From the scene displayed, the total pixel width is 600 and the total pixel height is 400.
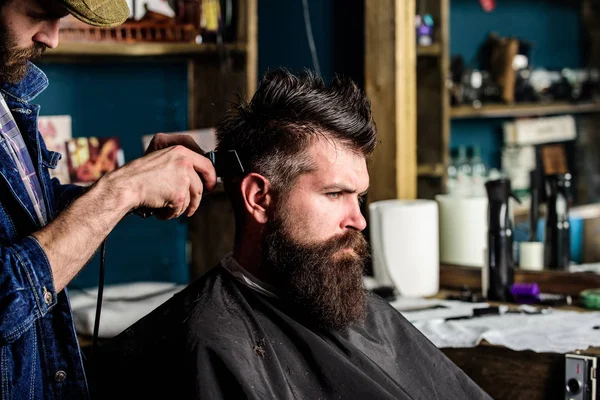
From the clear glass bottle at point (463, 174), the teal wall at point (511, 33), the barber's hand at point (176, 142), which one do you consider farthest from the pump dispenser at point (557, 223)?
the teal wall at point (511, 33)

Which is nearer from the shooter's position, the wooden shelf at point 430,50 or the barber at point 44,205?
the barber at point 44,205

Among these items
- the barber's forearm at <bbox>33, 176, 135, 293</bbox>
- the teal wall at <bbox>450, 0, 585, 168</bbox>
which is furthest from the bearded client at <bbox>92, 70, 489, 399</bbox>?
the teal wall at <bbox>450, 0, 585, 168</bbox>

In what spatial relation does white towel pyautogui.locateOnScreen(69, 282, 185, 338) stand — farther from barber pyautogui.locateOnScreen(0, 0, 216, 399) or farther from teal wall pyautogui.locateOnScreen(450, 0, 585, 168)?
teal wall pyautogui.locateOnScreen(450, 0, 585, 168)

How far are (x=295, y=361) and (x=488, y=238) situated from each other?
1.37 m

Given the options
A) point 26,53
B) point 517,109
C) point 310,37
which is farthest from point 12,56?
point 517,109

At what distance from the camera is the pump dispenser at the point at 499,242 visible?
10.2ft

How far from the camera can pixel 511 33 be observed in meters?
5.59

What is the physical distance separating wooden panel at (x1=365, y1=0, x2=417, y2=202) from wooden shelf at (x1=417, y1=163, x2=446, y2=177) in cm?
26

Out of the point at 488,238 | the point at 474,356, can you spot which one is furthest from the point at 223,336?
the point at 488,238

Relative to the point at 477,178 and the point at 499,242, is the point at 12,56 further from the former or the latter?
the point at 477,178

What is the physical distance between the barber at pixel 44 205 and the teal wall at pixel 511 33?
3.44 metres

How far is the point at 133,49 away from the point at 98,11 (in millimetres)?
1408

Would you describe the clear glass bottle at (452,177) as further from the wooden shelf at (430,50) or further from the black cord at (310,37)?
the black cord at (310,37)

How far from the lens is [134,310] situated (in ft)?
9.27
